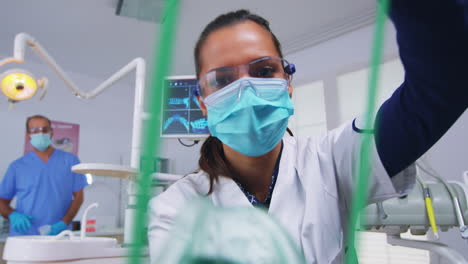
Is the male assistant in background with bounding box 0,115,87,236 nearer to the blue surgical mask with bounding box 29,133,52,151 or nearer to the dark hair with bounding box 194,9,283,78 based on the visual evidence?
the blue surgical mask with bounding box 29,133,52,151

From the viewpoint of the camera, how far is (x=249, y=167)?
59cm

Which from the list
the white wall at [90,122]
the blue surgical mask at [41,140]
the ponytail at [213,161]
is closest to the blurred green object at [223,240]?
the ponytail at [213,161]

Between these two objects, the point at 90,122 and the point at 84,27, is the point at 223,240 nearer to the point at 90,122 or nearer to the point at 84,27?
the point at 84,27

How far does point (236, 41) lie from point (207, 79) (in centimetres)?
6

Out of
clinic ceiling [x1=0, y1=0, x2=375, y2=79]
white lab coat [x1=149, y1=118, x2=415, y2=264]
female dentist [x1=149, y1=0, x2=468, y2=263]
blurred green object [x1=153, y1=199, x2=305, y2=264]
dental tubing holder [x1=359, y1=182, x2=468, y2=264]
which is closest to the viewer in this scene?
blurred green object [x1=153, y1=199, x2=305, y2=264]

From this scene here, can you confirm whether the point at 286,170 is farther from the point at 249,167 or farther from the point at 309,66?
the point at 309,66

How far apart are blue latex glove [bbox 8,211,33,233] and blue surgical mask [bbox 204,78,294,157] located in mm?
1746

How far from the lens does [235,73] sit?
0.42m

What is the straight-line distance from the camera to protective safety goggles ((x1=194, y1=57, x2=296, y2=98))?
1.38ft

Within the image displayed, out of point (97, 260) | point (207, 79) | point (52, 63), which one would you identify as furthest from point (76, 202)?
point (207, 79)

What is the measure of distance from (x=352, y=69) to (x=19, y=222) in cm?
194

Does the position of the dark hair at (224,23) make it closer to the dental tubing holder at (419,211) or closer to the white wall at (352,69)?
the white wall at (352,69)

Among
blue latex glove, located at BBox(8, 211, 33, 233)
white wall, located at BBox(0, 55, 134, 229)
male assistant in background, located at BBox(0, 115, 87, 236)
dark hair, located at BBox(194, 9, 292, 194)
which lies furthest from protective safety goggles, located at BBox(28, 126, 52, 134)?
dark hair, located at BBox(194, 9, 292, 194)

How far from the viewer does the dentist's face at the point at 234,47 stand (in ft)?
1.34
